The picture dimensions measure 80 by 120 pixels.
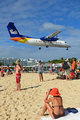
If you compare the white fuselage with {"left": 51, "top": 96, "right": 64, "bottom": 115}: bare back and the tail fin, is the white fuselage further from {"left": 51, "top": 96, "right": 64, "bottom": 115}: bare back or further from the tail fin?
{"left": 51, "top": 96, "right": 64, "bottom": 115}: bare back

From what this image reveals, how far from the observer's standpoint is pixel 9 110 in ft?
13.2

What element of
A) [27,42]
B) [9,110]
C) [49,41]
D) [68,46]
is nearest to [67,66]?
[9,110]

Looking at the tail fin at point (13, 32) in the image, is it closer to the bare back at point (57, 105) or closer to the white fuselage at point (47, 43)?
the white fuselage at point (47, 43)

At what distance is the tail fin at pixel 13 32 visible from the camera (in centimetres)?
2361

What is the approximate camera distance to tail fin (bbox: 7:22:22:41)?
23.6m

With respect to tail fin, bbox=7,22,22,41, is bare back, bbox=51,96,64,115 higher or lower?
lower

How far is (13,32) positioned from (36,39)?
4.59m

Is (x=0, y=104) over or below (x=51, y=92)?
below

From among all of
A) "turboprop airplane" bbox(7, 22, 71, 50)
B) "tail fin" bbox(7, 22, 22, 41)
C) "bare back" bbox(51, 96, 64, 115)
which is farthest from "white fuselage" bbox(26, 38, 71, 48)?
"bare back" bbox(51, 96, 64, 115)

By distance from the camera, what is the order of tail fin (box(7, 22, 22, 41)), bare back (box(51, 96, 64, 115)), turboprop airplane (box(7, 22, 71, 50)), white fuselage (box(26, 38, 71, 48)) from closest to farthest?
bare back (box(51, 96, 64, 115)) → turboprop airplane (box(7, 22, 71, 50)) → tail fin (box(7, 22, 22, 41)) → white fuselage (box(26, 38, 71, 48))

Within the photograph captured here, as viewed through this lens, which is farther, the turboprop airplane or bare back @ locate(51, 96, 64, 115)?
the turboprop airplane

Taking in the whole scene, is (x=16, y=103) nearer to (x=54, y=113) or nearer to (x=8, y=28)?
(x=54, y=113)

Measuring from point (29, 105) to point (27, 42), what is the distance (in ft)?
63.9

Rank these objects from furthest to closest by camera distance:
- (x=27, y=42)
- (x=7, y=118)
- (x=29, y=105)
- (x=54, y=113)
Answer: (x=27, y=42)
(x=29, y=105)
(x=7, y=118)
(x=54, y=113)
